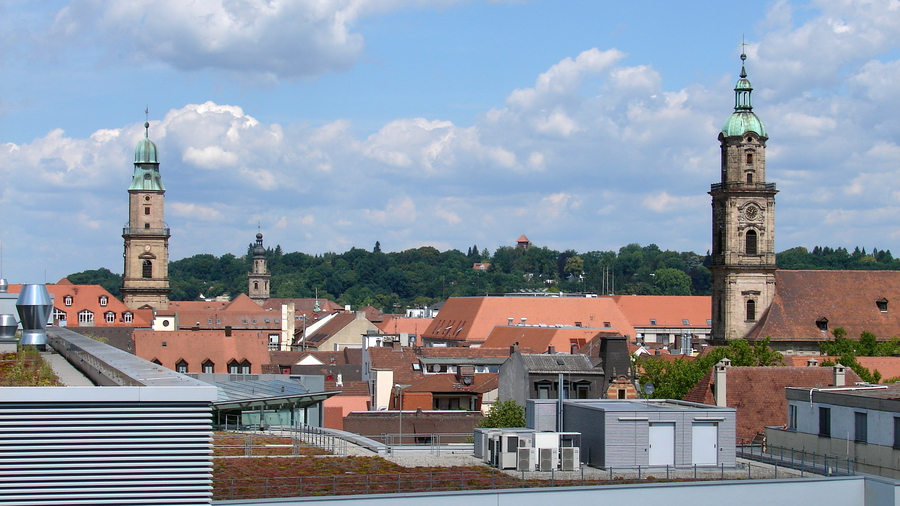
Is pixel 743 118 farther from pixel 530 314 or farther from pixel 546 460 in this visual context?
pixel 546 460

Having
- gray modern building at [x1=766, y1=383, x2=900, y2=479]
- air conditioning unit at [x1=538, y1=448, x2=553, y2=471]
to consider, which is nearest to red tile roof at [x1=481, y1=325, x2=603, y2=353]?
gray modern building at [x1=766, y1=383, x2=900, y2=479]

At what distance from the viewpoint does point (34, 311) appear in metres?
25.8

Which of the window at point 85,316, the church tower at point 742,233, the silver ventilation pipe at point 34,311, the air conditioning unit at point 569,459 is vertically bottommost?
the air conditioning unit at point 569,459

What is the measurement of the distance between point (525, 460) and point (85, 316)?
89.5 m

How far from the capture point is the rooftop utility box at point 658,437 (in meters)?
27.0

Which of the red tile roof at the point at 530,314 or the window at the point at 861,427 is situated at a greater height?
the red tile roof at the point at 530,314

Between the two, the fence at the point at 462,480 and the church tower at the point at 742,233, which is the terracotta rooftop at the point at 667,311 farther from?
the fence at the point at 462,480

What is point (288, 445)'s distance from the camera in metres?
28.8

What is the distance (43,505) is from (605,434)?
13787 mm

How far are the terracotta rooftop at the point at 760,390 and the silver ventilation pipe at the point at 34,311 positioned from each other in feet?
89.8

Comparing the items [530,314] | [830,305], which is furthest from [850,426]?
[530,314]

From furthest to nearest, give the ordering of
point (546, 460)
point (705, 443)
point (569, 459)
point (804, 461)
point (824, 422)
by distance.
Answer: point (824, 422) < point (804, 461) < point (705, 443) < point (569, 459) < point (546, 460)

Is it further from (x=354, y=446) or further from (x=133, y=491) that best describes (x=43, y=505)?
(x=354, y=446)

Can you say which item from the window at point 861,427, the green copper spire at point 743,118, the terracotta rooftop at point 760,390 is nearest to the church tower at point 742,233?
the green copper spire at point 743,118
